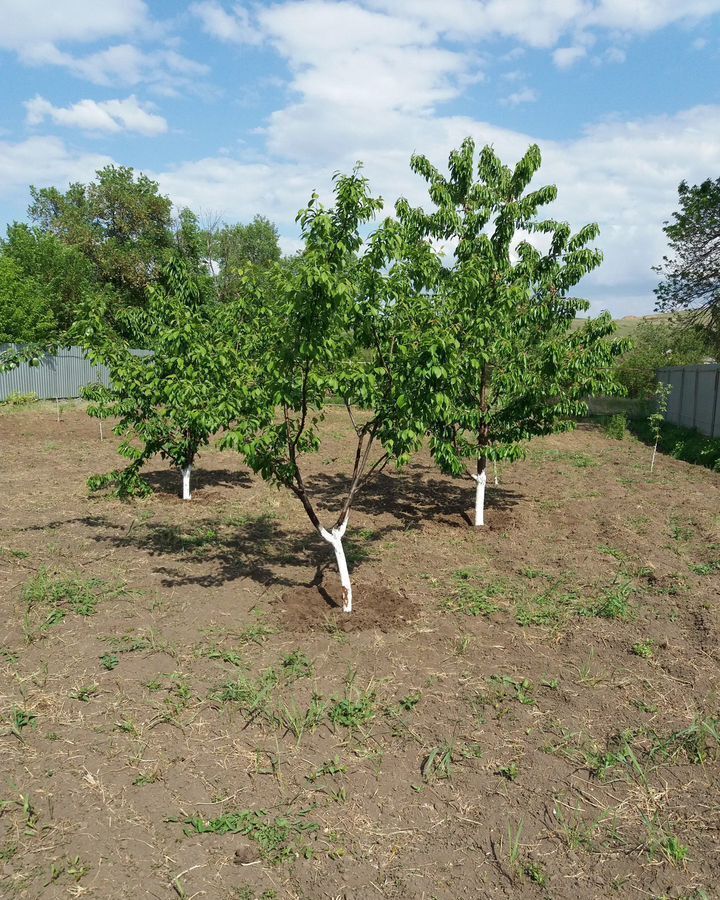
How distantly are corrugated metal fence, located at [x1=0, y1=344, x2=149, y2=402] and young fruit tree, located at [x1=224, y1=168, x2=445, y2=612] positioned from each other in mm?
19563

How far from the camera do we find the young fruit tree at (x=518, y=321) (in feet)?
29.6

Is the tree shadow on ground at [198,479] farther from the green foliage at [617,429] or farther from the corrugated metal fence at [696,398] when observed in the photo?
the corrugated metal fence at [696,398]

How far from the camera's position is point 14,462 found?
14.0 m

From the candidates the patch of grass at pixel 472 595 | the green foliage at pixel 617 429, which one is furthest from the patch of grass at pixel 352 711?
the green foliage at pixel 617 429

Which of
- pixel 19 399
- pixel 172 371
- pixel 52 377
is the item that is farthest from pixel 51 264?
pixel 172 371

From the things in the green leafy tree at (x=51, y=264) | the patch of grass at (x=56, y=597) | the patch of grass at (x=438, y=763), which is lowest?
the patch of grass at (x=438, y=763)

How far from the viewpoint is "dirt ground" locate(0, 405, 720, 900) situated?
334 cm

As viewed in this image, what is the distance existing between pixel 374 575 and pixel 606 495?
6095mm

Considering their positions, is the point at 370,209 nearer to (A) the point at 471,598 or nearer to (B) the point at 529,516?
(A) the point at 471,598

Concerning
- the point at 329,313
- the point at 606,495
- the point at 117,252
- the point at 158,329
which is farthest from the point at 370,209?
the point at 117,252

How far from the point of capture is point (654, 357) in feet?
95.1

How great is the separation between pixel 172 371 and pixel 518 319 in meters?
4.88

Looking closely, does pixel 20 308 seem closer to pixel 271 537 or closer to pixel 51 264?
pixel 51 264

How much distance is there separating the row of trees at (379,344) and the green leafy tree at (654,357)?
19.5 m
